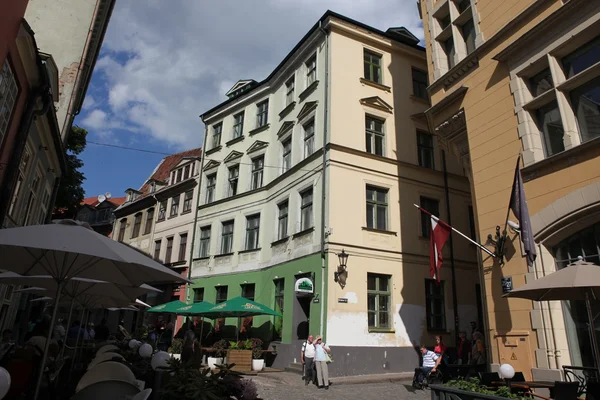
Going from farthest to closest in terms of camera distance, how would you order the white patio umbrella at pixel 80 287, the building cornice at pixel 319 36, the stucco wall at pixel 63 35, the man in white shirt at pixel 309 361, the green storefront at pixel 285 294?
the building cornice at pixel 319 36 < the stucco wall at pixel 63 35 < the green storefront at pixel 285 294 < the man in white shirt at pixel 309 361 < the white patio umbrella at pixel 80 287

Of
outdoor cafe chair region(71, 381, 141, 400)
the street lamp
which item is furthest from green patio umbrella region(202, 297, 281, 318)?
outdoor cafe chair region(71, 381, 141, 400)

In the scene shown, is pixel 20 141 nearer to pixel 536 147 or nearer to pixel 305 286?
pixel 305 286

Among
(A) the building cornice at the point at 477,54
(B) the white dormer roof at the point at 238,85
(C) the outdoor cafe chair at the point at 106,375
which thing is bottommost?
(C) the outdoor cafe chair at the point at 106,375

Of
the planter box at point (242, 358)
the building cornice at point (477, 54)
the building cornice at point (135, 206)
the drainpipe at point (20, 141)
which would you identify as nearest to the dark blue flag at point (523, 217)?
the building cornice at point (477, 54)

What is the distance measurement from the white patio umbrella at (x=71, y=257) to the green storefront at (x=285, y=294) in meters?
9.77

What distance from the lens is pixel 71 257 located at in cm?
581

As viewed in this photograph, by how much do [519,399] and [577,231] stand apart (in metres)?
4.92

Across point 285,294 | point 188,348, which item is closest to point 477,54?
point 188,348

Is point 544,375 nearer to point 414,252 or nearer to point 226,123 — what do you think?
point 414,252

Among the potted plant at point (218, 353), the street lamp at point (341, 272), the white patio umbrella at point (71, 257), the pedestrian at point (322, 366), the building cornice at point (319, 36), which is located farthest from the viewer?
the building cornice at point (319, 36)

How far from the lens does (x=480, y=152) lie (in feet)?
36.6

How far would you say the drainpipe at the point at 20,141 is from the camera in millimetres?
11023

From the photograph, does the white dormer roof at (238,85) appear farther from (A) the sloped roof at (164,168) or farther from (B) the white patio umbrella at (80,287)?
(B) the white patio umbrella at (80,287)

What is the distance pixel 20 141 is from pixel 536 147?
13.3 meters
